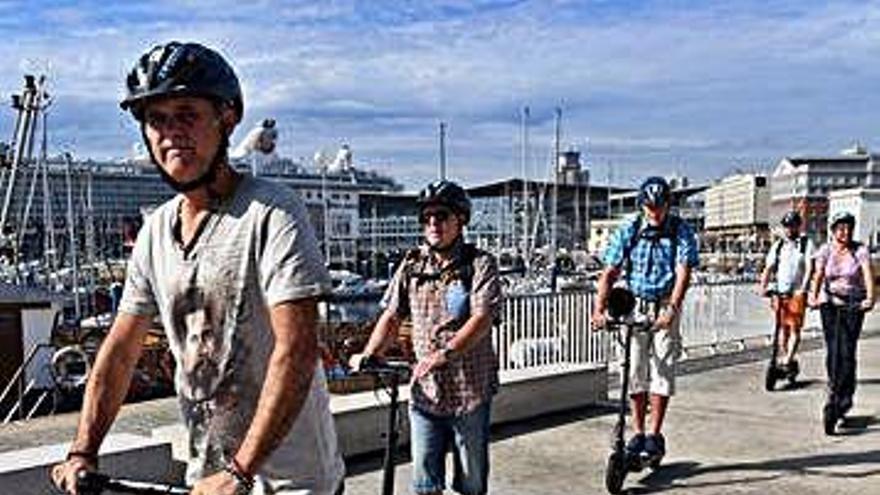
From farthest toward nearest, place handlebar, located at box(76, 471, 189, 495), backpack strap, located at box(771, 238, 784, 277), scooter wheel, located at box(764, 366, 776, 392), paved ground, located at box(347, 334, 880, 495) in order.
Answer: backpack strap, located at box(771, 238, 784, 277) < scooter wheel, located at box(764, 366, 776, 392) < paved ground, located at box(347, 334, 880, 495) < handlebar, located at box(76, 471, 189, 495)

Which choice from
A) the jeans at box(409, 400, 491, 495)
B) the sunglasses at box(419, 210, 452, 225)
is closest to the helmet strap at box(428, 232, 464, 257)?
the sunglasses at box(419, 210, 452, 225)

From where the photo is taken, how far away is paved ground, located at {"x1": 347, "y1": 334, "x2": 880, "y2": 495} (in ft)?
21.7

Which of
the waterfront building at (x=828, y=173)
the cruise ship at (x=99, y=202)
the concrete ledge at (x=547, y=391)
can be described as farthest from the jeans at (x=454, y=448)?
the waterfront building at (x=828, y=173)

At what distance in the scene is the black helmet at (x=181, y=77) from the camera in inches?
97.7

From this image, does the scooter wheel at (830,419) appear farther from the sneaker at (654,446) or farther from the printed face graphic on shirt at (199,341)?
the printed face graphic on shirt at (199,341)

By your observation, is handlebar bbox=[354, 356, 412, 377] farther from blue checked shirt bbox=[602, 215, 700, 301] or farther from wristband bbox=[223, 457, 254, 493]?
blue checked shirt bbox=[602, 215, 700, 301]

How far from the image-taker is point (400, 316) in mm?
5082

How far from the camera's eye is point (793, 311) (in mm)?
11016

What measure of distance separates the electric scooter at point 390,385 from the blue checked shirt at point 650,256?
248 centimetres

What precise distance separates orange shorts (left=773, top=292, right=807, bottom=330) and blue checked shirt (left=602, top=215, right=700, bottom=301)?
14.8 feet

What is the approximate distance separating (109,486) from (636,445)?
181 inches

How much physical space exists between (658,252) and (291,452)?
449 centimetres

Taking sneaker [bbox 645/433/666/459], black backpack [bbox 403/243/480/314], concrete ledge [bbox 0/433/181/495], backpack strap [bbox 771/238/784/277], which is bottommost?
sneaker [bbox 645/433/666/459]

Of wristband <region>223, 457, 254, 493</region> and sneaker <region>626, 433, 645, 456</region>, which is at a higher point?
wristband <region>223, 457, 254, 493</region>
